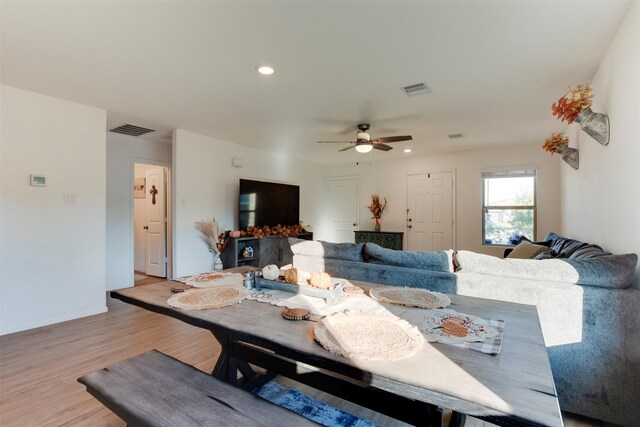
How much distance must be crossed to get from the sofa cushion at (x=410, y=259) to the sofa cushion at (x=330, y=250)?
8cm

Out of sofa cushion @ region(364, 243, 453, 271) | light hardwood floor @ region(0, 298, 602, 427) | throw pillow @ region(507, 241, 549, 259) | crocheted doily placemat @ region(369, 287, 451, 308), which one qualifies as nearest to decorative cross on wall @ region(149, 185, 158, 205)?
light hardwood floor @ region(0, 298, 602, 427)

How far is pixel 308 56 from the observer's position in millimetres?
2330

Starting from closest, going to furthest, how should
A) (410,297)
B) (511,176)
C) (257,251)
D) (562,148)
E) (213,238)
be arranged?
(410,297) → (562,148) → (213,238) → (257,251) → (511,176)

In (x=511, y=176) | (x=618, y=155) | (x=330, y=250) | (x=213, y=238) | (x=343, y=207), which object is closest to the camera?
(x=618, y=155)

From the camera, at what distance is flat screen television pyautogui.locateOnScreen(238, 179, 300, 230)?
5082 millimetres

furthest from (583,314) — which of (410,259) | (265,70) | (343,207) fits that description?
(343,207)

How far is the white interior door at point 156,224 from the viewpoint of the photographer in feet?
17.7

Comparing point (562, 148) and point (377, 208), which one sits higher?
point (562, 148)

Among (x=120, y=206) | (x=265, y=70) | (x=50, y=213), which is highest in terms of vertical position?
(x=265, y=70)

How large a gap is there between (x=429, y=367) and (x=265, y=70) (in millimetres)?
2484

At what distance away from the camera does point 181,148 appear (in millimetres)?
4410

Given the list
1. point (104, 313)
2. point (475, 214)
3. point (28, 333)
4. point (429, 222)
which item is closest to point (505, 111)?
point (475, 214)

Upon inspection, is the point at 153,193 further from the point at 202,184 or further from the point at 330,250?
the point at 330,250

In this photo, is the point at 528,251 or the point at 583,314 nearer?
the point at 583,314
